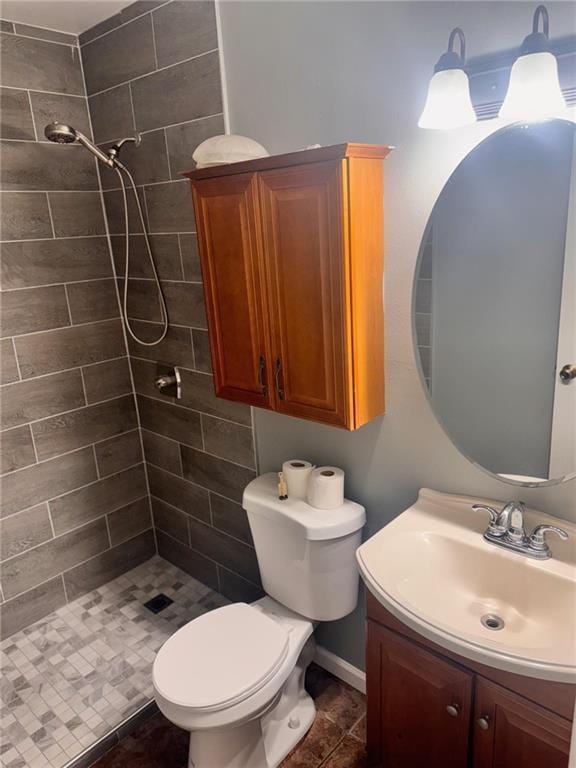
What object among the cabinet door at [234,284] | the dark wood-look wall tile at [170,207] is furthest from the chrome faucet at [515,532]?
the dark wood-look wall tile at [170,207]

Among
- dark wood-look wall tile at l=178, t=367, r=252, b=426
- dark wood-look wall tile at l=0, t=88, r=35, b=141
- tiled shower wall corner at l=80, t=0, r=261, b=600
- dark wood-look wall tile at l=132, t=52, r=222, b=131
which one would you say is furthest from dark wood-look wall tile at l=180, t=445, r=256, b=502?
dark wood-look wall tile at l=0, t=88, r=35, b=141

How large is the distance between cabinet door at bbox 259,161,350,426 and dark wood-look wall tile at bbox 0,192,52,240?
1.21 m

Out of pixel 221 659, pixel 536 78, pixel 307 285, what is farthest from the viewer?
pixel 221 659

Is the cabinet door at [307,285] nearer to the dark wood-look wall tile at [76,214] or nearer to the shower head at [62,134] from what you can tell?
the shower head at [62,134]

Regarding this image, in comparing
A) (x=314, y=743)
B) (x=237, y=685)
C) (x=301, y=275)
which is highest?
(x=301, y=275)

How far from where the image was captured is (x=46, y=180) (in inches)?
86.4

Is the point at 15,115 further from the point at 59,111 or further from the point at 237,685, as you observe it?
the point at 237,685

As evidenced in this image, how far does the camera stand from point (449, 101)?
1.20m

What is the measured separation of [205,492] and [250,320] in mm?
1062

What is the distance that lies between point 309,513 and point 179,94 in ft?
5.14

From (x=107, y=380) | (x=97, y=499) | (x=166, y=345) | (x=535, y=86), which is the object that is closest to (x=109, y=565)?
(x=97, y=499)

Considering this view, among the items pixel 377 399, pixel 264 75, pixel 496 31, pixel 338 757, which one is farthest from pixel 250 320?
pixel 338 757

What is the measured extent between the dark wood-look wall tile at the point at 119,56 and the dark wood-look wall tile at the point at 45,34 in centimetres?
6

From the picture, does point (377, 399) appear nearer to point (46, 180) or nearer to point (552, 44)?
point (552, 44)
